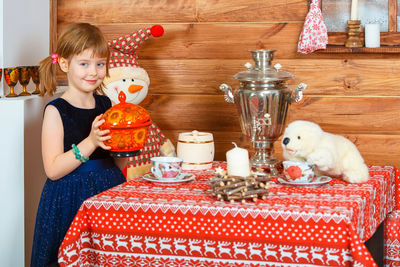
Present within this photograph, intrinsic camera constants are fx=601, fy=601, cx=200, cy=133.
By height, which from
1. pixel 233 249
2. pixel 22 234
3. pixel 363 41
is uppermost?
pixel 363 41

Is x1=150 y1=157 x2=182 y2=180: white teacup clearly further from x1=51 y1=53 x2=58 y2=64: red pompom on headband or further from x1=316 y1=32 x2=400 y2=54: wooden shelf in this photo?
x1=316 y1=32 x2=400 y2=54: wooden shelf

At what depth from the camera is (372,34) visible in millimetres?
2184

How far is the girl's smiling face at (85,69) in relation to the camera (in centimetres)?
168

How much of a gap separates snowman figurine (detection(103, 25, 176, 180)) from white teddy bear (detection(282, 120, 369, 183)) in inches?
26.2

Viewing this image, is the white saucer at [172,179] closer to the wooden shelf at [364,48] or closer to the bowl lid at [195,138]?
the bowl lid at [195,138]

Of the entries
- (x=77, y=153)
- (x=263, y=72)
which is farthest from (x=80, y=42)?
(x=263, y=72)

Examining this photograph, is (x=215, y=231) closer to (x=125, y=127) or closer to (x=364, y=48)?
(x=125, y=127)

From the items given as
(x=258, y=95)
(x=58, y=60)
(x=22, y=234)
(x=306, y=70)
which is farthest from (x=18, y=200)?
(x=306, y=70)

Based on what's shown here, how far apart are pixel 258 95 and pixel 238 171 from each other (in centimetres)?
34

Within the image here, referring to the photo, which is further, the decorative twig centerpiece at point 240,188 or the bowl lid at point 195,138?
the bowl lid at point 195,138

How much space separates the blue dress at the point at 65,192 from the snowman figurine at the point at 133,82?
39 centimetres

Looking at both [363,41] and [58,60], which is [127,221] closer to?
[58,60]

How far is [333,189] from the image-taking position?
1.48m

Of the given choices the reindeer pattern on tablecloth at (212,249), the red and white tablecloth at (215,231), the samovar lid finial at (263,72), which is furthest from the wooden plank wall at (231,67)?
the reindeer pattern on tablecloth at (212,249)
